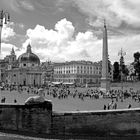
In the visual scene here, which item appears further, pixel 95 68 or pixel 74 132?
pixel 95 68

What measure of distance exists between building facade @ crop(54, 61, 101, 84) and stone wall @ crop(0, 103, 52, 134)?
114 metres

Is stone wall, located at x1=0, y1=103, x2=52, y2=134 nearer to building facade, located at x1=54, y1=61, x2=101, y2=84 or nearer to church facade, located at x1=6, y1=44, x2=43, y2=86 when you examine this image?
church facade, located at x1=6, y1=44, x2=43, y2=86

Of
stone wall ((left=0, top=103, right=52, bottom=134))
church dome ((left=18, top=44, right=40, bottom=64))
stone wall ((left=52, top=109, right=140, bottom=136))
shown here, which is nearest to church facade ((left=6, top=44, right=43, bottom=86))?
church dome ((left=18, top=44, right=40, bottom=64))

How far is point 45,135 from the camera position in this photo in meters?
11.0

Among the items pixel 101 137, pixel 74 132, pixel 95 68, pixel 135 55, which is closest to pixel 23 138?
pixel 74 132

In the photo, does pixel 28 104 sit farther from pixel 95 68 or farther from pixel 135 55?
pixel 95 68

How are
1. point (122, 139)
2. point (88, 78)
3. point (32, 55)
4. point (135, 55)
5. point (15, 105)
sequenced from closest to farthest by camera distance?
1. point (122, 139)
2. point (15, 105)
3. point (135, 55)
4. point (32, 55)
5. point (88, 78)

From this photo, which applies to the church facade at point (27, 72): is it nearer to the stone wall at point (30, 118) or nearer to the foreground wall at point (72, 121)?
the stone wall at point (30, 118)

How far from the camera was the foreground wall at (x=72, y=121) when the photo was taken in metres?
10.8

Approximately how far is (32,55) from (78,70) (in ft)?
76.6

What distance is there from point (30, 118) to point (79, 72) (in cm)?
11890

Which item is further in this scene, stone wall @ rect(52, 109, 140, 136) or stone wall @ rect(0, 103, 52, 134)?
stone wall @ rect(0, 103, 52, 134)

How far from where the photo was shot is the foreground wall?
423 inches

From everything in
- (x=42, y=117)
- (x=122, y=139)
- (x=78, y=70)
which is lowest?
(x=122, y=139)
